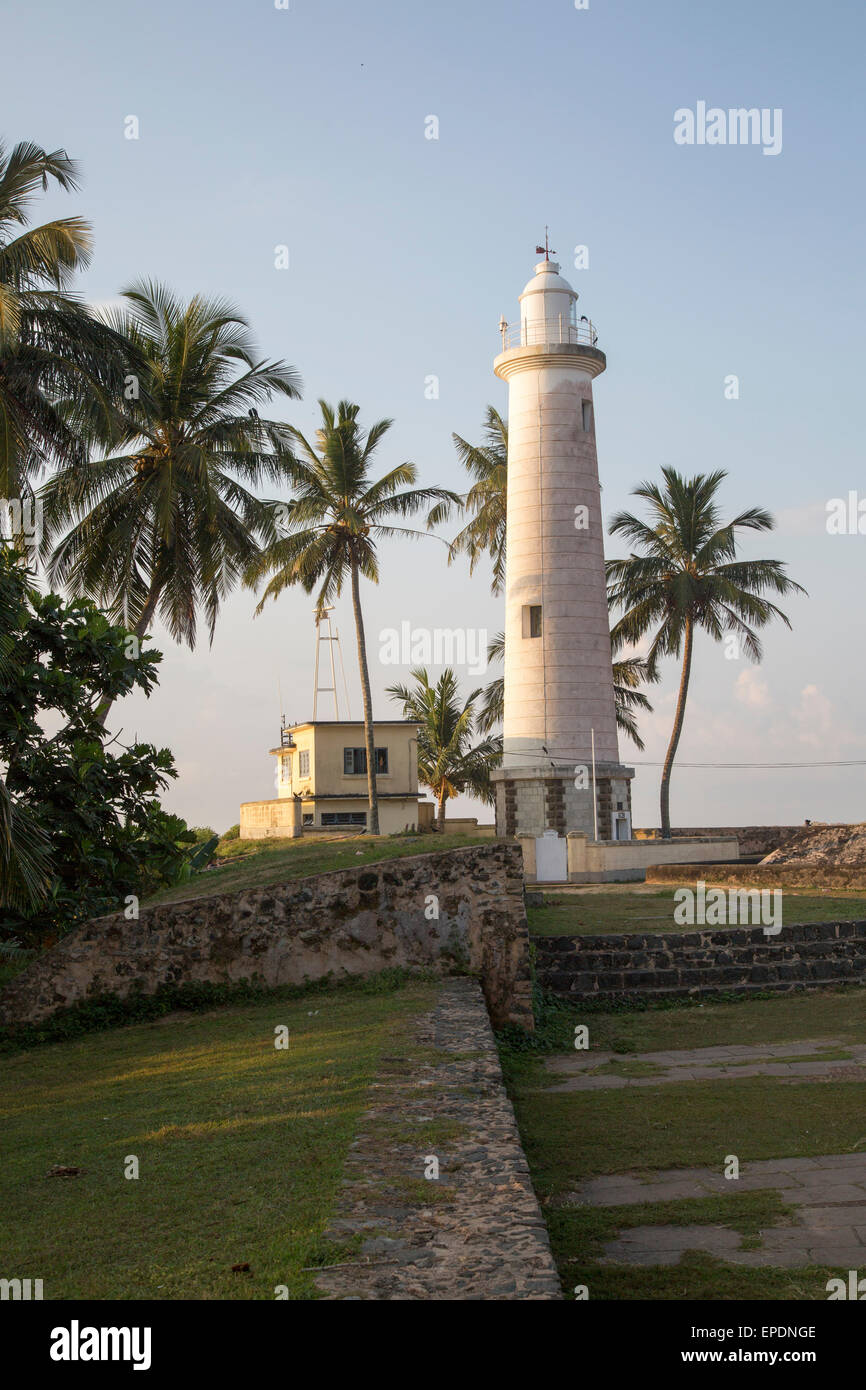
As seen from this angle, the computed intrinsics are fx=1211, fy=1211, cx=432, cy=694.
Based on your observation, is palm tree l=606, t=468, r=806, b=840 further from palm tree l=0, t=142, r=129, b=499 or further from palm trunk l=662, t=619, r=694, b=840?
palm tree l=0, t=142, r=129, b=499

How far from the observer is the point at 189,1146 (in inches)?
261

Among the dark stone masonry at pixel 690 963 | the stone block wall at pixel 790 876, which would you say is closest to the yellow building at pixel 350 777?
the stone block wall at pixel 790 876

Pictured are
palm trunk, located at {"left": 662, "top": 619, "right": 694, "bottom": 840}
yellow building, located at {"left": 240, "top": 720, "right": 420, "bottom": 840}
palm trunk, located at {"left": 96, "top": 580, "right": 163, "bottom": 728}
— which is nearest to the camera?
palm trunk, located at {"left": 96, "top": 580, "right": 163, "bottom": 728}

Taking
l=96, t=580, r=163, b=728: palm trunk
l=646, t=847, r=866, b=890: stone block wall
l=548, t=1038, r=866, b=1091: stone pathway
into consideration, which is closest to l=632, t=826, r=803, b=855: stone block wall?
l=646, t=847, r=866, b=890: stone block wall

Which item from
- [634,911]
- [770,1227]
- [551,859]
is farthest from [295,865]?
[551,859]

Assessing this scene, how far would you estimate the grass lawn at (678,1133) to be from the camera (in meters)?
5.43

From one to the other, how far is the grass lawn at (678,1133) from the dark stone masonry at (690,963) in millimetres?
1217

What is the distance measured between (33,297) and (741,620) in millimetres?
24564

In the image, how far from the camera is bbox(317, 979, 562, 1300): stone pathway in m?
4.09

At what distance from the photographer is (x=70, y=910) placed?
48.2 ft

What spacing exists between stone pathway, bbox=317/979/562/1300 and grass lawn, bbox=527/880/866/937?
822 centimetres

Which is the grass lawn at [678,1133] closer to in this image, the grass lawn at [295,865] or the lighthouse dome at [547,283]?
the grass lawn at [295,865]

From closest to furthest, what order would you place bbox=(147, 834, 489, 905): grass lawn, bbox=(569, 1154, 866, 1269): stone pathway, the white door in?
bbox=(569, 1154, 866, 1269): stone pathway → bbox=(147, 834, 489, 905): grass lawn → the white door
